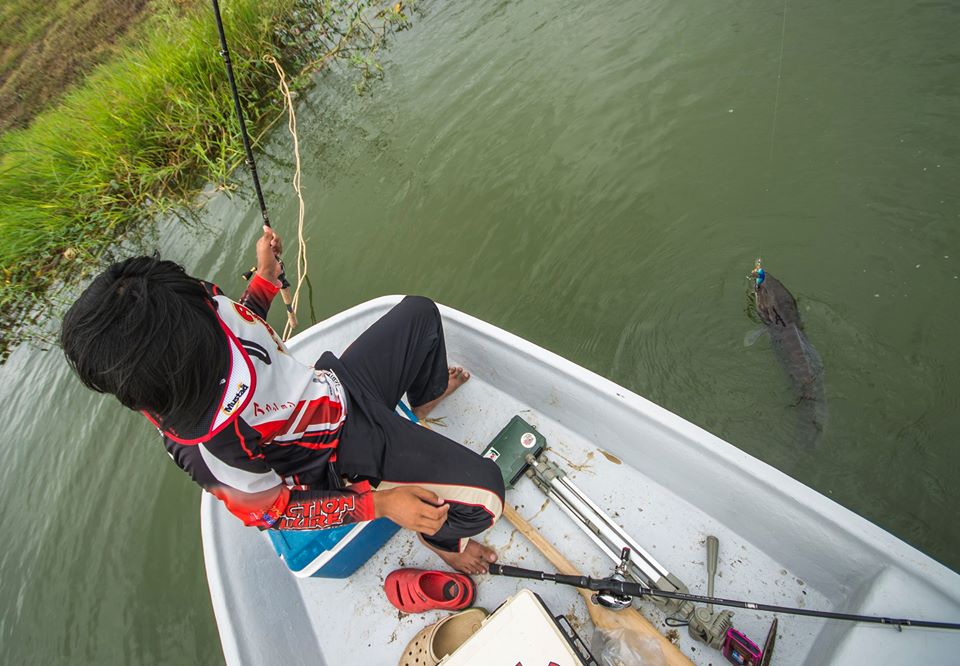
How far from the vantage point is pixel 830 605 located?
1.93m

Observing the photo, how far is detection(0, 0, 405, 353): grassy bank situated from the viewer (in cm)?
540

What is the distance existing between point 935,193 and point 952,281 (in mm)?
735

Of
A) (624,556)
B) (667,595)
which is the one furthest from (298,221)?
(667,595)

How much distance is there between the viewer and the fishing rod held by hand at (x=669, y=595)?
1.51m

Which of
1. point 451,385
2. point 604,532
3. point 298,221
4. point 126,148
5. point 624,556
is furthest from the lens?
point 126,148

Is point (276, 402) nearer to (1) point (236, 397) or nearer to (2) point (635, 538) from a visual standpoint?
(1) point (236, 397)

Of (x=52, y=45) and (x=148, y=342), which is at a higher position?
(x=52, y=45)

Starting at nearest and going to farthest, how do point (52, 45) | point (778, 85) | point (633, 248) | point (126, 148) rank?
point (633, 248) < point (778, 85) < point (126, 148) < point (52, 45)

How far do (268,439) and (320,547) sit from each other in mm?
866

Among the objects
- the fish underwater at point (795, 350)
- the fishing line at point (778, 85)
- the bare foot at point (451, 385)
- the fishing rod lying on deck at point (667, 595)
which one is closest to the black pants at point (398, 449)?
the fishing rod lying on deck at point (667, 595)

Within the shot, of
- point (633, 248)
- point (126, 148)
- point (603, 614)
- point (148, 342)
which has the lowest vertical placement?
point (633, 248)

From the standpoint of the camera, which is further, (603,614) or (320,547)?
(320,547)

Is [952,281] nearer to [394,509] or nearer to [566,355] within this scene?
[566,355]

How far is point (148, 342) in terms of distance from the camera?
4.33 feet
